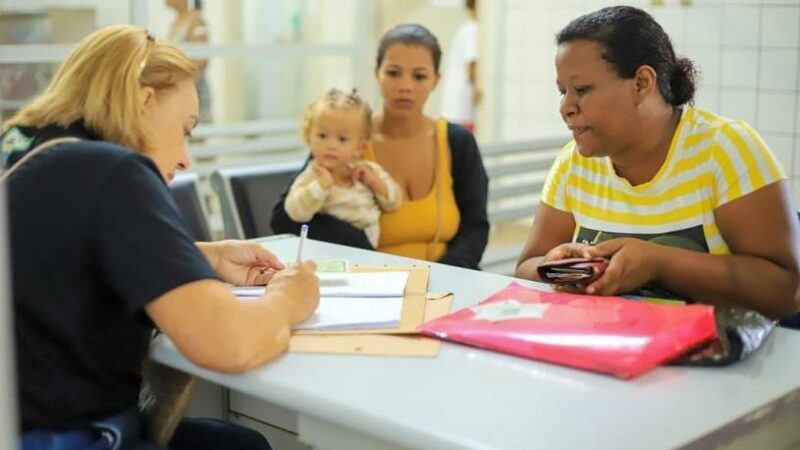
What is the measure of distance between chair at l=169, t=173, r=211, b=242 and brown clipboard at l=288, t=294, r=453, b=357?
1.11 m

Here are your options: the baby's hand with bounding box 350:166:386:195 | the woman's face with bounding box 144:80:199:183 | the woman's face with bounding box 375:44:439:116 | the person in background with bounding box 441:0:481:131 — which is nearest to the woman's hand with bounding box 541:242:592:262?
the woman's face with bounding box 144:80:199:183

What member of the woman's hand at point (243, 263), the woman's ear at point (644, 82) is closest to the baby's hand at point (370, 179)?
the woman's hand at point (243, 263)

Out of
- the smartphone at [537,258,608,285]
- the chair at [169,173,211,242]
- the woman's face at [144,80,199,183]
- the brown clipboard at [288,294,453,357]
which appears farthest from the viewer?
the chair at [169,173,211,242]

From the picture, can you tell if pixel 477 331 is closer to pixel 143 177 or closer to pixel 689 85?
pixel 143 177

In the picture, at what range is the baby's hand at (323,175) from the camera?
2.70 metres

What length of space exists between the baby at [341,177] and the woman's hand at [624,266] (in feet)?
3.31

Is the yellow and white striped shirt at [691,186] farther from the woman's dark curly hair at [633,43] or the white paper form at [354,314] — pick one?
the white paper form at [354,314]

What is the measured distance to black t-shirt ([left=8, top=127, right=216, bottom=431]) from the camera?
4.77ft

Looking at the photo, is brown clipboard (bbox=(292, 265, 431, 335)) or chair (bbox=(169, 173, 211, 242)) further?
chair (bbox=(169, 173, 211, 242))

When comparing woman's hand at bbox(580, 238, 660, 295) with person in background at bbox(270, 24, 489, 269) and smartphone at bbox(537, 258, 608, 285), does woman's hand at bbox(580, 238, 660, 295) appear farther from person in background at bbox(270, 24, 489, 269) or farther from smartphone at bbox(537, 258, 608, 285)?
person in background at bbox(270, 24, 489, 269)

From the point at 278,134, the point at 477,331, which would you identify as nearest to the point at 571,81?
the point at 477,331

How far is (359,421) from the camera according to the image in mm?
1335

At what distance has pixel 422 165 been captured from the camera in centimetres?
289

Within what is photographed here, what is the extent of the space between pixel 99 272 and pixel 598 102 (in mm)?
962
